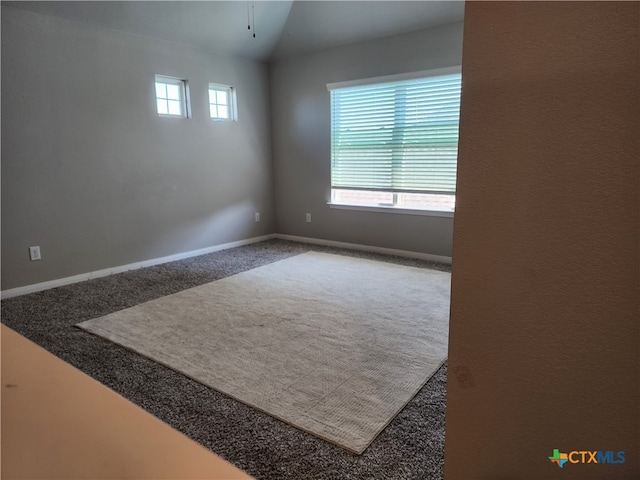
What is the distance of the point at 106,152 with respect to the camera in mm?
3852

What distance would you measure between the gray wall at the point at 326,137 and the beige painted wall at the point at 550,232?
3611mm

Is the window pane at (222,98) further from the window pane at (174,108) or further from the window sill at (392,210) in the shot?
the window sill at (392,210)

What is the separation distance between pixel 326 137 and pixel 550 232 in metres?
4.47

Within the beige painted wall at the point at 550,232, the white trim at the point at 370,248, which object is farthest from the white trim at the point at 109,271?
the beige painted wall at the point at 550,232

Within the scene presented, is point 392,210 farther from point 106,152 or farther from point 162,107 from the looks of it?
point 106,152

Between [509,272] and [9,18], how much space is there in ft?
13.4

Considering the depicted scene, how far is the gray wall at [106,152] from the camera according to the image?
3.30 meters

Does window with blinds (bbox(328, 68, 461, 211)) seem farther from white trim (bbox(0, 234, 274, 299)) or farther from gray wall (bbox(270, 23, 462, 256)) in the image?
white trim (bbox(0, 234, 274, 299))

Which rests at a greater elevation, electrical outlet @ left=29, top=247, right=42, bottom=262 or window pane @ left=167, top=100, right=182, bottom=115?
window pane @ left=167, top=100, right=182, bottom=115

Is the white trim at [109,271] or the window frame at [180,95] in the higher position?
the window frame at [180,95]

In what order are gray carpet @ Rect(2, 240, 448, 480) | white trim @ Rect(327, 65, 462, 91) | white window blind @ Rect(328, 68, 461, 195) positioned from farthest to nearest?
white window blind @ Rect(328, 68, 461, 195)
white trim @ Rect(327, 65, 462, 91)
gray carpet @ Rect(2, 240, 448, 480)

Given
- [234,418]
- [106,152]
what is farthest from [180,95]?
[234,418]

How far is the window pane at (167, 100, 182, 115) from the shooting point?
4.39m

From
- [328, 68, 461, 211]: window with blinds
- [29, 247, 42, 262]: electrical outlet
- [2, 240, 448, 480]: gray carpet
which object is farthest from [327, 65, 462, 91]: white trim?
[29, 247, 42, 262]: electrical outlet
